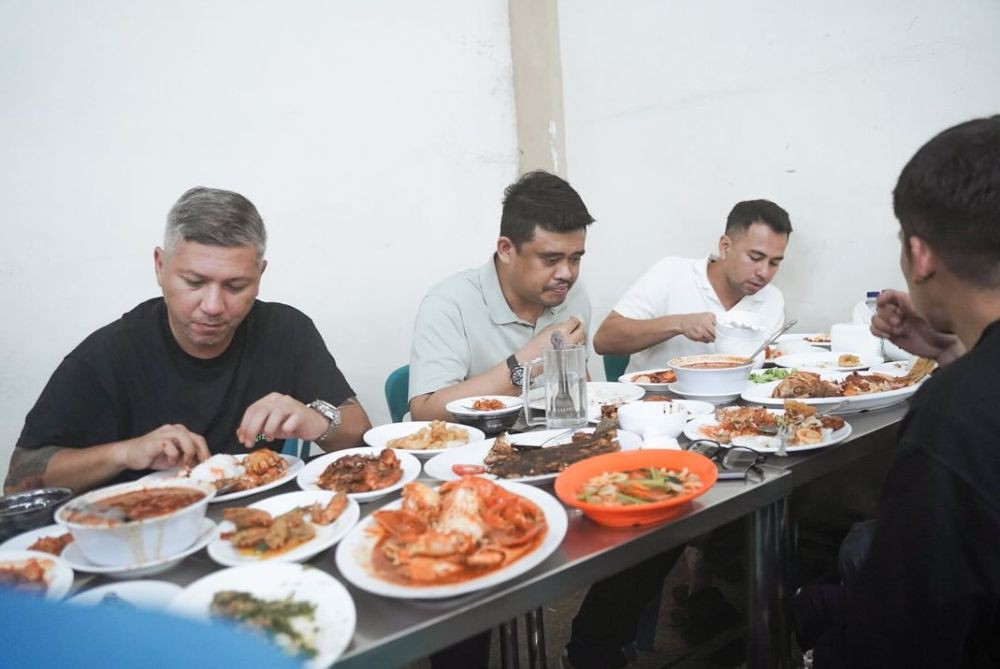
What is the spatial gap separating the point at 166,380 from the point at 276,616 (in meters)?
1.49

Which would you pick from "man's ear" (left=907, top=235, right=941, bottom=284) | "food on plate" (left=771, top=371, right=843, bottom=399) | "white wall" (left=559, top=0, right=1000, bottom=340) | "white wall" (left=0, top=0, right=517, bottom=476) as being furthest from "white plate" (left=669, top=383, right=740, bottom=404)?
"white wall" (left=0, top=0, right=517, bottom=476)

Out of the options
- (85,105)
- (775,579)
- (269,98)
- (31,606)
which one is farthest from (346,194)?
(31,606)

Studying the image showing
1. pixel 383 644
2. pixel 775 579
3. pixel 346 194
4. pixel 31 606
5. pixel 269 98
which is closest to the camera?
pixel 31 606

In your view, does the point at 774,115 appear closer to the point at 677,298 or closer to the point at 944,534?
the point at 677,298

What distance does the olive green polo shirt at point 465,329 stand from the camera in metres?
2.51

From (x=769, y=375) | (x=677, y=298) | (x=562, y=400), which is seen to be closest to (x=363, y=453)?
(x=562, y=400)

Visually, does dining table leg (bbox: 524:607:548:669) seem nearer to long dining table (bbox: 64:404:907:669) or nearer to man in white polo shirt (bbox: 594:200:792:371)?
long dining table (bbox: 64:404:907:669)

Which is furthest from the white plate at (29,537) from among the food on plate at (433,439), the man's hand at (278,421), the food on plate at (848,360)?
the food on plate at (848,360)

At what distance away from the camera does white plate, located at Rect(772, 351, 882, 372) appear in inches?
95.0

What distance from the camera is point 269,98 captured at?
11.7 ft

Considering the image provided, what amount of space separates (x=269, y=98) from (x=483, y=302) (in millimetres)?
1951

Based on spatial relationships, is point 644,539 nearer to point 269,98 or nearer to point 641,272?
point 269,98

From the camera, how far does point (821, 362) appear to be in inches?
101

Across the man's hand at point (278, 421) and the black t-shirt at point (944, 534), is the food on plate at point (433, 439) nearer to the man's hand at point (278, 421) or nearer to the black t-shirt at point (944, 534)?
the man's hand at point (278, 421)
